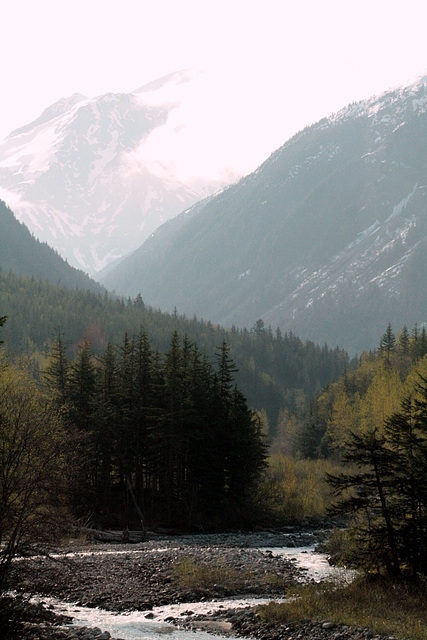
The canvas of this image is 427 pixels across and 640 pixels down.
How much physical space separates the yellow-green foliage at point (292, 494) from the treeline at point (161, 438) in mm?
3776

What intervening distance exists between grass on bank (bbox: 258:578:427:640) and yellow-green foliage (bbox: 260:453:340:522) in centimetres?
3930

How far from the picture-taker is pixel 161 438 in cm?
6900

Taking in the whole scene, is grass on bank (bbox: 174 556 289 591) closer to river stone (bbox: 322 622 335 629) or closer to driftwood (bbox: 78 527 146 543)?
river stone (bbox: 322 622 335 629)

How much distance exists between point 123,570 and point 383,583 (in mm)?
15933

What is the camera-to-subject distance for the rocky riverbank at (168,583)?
26.2m

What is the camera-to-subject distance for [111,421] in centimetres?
6906

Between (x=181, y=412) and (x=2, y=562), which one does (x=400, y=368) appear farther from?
(x=2, y=562)

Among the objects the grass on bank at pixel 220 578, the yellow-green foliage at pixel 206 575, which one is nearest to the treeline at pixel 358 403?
the grass on bank at pixel 220 578

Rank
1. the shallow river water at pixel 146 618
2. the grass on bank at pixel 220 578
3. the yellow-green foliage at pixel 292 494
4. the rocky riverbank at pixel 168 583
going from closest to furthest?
the rocky riverbank at pixel 168 583 → the shallow river water at pixel 146 618 → the grass on bank at pixel 220 578 → the yellow-green foliage at pixel 292 494

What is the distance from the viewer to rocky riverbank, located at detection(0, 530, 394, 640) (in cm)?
2623

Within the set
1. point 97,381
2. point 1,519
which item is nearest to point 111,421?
point 97,381

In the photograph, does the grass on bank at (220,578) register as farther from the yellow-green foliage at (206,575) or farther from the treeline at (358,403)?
the treeline at (358,403)

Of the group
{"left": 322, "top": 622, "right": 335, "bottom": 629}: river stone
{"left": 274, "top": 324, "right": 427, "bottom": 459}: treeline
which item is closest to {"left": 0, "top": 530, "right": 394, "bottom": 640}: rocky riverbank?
{"left": 322, "top": 622, "right": 335, "bottom": 629}: river stone

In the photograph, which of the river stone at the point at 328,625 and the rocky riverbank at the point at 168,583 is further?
the river stone at the point at 328,625
